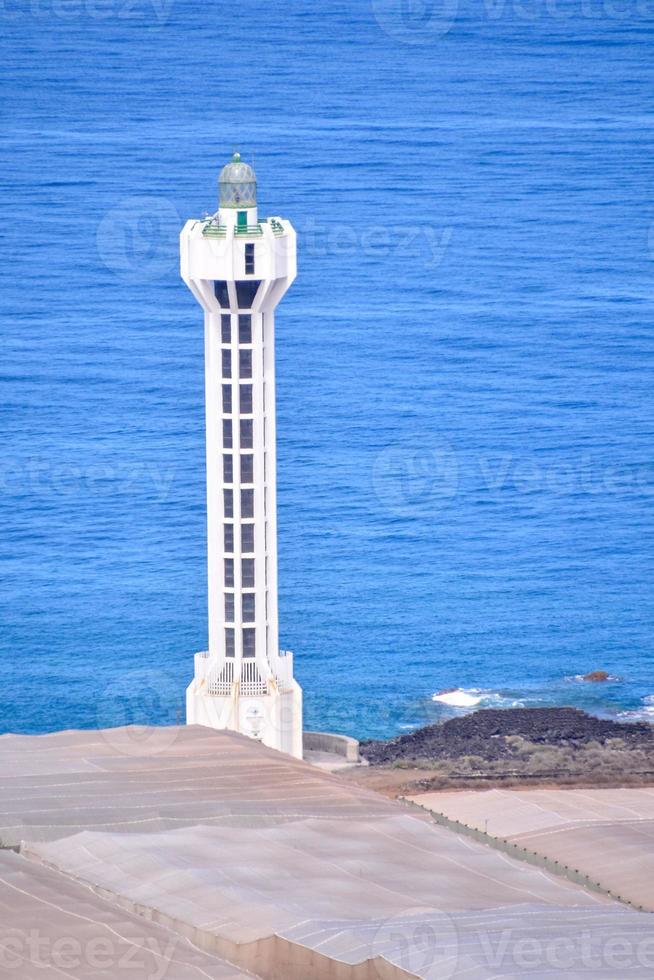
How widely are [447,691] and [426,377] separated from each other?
62.3 m

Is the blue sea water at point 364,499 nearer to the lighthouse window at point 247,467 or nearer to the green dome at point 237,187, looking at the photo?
the lighthouse window at point 247,467

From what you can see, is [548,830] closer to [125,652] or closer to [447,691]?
[447,691]

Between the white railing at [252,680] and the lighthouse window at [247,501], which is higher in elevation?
the lighthouse window at [247,501]

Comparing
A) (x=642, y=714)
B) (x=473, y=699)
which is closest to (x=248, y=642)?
(x=473, y=699)

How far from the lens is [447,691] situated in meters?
121

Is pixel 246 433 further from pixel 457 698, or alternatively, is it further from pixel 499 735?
pixel 457 698

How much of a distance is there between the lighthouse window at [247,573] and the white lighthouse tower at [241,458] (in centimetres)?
4

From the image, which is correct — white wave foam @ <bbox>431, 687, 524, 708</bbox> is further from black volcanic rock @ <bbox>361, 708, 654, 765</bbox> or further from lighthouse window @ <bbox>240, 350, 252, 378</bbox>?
lighthouse window @ <bbox>240, 350, 252, 378</bbox>

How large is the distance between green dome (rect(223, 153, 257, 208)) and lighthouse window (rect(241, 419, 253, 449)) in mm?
8015

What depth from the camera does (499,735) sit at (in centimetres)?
10725

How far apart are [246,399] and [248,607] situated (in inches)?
318

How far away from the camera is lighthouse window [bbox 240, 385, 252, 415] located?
94.8m

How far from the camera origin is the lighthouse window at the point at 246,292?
307ft

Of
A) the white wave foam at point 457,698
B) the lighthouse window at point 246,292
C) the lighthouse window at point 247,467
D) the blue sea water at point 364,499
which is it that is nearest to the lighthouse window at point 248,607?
the lighthouse window at point 247,467
